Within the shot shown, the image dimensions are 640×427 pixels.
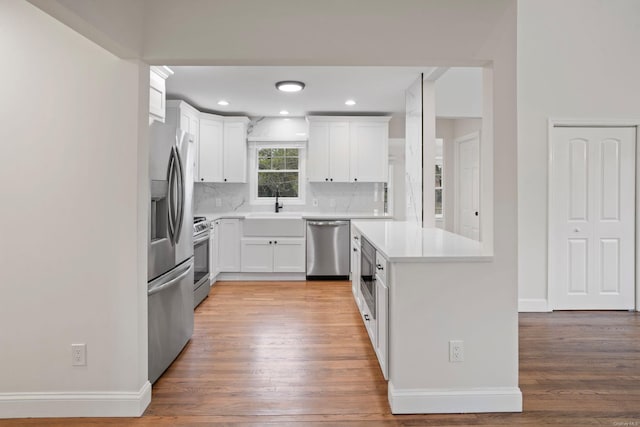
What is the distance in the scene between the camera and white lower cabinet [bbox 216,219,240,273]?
555 cm

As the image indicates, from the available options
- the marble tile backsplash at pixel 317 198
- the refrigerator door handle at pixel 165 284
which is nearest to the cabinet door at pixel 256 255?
the marble tile backsplash at pixel 317 198

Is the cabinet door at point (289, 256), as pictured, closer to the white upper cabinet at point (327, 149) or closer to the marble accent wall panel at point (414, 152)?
the white upper cabinet at point (327, 149)

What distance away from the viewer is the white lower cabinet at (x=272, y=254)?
5582mm

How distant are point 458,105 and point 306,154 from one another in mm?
2392

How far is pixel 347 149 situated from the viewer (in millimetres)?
5887

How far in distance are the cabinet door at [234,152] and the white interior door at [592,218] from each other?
406cm

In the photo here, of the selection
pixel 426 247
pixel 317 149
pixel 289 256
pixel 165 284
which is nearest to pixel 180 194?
pixel 165 284

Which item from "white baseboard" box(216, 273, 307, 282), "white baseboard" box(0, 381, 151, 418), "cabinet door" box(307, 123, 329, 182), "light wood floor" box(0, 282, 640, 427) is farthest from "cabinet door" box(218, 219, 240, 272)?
"white baseboard" box(0, 381, 151, 418)

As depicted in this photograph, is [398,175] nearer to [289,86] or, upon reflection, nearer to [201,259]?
[289,86]

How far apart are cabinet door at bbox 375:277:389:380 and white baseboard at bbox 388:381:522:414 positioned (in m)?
0.20

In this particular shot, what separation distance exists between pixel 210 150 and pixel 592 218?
191 inches

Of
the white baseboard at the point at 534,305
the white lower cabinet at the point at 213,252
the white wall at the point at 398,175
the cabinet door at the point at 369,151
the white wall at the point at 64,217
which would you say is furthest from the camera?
the white wall at the point at 398,175

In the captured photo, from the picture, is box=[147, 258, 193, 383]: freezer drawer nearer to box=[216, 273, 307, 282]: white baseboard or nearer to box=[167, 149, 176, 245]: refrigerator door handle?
box=[167, 149, 176, 245]: refrigerator door handle

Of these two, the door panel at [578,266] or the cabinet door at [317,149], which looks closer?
the door panel at [578,266]
